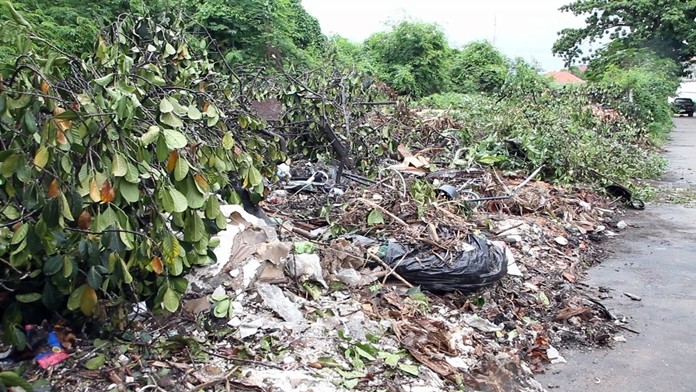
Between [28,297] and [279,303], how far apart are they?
3.93 feet

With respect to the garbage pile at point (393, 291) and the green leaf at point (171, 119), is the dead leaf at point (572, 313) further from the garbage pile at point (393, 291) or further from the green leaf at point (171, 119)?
the green leaf at point (171, 119)

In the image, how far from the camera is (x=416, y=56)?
63.3 feet

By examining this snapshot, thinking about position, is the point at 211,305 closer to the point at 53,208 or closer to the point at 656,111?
the point at 53,208

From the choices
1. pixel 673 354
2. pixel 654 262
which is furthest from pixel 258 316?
pixel 654 262

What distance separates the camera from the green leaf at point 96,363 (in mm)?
2215

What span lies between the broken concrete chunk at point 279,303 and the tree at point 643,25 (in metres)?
24.9

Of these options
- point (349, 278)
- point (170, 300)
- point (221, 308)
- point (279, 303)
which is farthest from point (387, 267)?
point (170, 300)

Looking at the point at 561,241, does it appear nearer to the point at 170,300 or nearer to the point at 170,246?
the point at 170,300

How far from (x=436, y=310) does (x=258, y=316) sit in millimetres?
1276

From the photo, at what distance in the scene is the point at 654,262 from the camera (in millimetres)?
5254

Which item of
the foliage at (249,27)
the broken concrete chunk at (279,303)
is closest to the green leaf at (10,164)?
the broken concrete chunk at (279,303)

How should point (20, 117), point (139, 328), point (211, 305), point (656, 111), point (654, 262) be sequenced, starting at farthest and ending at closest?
point (656, 111)
point (654, 262)
point (211, 305)
point (139, 328)
point (20, 117)

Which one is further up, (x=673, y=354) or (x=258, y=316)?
Result: (x=258, y=316)

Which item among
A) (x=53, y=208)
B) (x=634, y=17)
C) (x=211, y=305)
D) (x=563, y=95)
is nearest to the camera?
(x=53, y=208)
